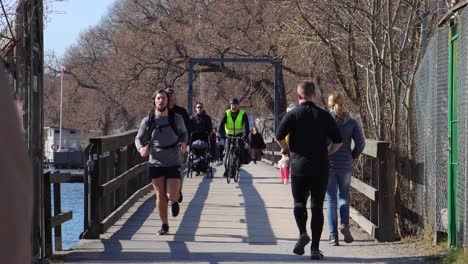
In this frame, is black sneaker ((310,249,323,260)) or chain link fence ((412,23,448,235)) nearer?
black sneaker ((310,249,323,260))

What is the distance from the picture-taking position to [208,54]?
41.9 meters

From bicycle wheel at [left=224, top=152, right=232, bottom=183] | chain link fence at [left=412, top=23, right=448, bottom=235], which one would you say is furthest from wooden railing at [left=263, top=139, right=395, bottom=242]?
bicycle wheel at [left=224, top=152, right=232, bottom=183]

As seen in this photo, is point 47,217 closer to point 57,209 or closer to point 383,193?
point 57,209

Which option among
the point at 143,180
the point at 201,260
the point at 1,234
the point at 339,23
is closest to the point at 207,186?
the point at 143,180

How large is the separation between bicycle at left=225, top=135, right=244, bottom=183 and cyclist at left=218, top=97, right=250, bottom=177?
97mm

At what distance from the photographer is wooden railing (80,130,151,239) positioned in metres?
10.4

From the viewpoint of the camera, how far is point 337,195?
10.5m

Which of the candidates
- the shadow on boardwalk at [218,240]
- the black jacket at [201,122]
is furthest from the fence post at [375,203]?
the black jacket at [201,122]

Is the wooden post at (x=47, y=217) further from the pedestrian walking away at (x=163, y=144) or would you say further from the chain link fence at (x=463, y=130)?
the chain link fence at (x=463, y=130)

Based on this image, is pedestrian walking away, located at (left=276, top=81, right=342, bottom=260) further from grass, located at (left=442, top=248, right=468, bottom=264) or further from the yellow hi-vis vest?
the yellow hi-vis vest

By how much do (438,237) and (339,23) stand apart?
4.54 meters

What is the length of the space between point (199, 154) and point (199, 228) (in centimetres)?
918

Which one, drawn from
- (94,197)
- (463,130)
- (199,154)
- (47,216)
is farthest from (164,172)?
(199,154)

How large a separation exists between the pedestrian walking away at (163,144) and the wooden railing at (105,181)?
492 mm
